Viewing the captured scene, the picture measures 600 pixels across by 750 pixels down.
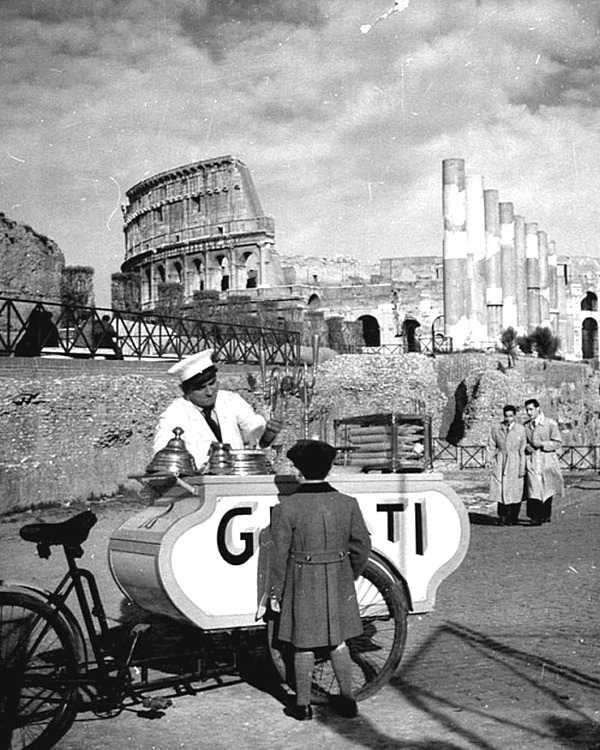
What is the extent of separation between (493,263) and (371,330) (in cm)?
1980

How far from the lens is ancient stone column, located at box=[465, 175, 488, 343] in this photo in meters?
36.6

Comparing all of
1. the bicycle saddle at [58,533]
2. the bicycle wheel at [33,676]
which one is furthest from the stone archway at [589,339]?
the bicycle wheel at [33,676]

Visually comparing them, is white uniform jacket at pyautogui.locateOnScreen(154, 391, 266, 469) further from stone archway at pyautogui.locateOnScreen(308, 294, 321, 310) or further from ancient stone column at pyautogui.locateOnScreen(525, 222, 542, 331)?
stone archway at pyautogui.locateOnScreen(308, 294, 321, 310)

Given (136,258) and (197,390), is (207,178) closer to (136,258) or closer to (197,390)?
(136,258)

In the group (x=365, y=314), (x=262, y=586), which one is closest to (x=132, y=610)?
(x=262, y=586)

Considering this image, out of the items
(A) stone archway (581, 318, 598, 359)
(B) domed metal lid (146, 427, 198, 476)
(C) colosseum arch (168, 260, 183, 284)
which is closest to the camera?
(B) domed metal lid (146, 427, 198, 476)

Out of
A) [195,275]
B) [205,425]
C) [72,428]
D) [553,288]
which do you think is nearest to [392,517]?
[205,425]

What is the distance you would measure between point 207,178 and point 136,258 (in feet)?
36.7

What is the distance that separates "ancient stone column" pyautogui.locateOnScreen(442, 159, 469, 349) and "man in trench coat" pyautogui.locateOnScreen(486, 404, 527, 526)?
2188cm

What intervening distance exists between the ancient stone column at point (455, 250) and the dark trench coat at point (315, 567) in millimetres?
31172

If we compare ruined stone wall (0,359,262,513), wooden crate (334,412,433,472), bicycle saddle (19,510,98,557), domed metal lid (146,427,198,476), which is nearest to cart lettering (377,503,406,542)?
wooden crate (334,412,433,472)

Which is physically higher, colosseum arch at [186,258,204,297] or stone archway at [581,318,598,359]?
colosseum arch at [186,258,204,297]

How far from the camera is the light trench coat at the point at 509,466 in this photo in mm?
13828

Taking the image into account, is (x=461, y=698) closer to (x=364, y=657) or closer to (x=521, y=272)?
(x=364, y=657)
